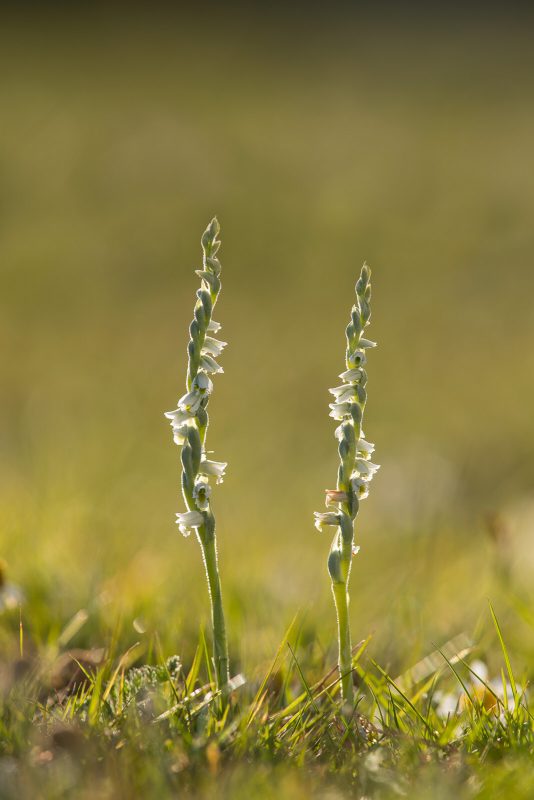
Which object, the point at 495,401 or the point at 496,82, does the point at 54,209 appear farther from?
the point at 496,82

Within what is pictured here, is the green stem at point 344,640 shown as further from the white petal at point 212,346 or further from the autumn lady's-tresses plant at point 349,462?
the white petal at point 212,346

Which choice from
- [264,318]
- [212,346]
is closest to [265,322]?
[264,318]

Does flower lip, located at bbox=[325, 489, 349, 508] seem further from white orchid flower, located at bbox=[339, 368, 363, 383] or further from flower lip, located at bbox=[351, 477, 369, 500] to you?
white orchid flower, located at bbox=[339, 368, 363, 383]

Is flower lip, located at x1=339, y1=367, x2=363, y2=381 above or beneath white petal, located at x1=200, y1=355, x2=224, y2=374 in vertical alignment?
beneath

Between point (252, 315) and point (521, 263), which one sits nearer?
point (252, 315)

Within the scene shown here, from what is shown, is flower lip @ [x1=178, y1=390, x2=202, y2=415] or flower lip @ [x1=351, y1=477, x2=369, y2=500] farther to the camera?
flower lip @ [x1=351, y1=477, x2=369, y2=500]

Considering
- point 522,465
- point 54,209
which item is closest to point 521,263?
point 522,465

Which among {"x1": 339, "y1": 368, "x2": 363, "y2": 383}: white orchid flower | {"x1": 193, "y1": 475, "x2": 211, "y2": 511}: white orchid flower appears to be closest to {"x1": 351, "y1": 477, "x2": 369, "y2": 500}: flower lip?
{"x1": 339, "y1": 368, "x2": 363, "y2": 383}: white orchid flower
